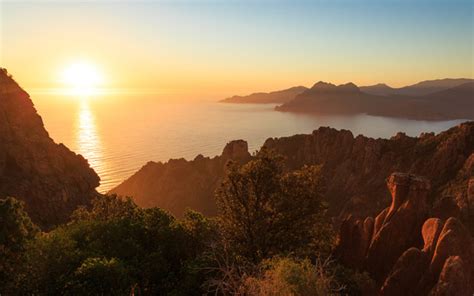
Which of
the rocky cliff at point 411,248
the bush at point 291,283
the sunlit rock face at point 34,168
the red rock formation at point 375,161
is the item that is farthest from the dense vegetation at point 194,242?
the red rock formation at point 375,161

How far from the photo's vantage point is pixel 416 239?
32219 mm

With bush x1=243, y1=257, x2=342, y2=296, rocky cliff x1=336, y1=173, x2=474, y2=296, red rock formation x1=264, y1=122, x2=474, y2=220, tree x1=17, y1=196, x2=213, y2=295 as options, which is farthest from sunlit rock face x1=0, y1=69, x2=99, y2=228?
bush x1=243, y1=257, x2=342, y2=296

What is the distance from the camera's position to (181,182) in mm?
129750

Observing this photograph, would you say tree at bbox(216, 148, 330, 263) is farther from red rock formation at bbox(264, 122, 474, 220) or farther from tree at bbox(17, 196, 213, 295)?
red rock formation at bbox(264, 122, 474, 220)

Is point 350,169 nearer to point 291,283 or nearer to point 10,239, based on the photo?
point 291,283

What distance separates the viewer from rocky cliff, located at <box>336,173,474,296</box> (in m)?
24.9

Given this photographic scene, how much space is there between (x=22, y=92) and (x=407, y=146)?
92.5 metres

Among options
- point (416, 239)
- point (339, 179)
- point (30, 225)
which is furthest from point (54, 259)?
point (339, 179)

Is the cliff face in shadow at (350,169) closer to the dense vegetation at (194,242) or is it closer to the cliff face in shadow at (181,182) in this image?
the cliff face in shadow at (181,182)

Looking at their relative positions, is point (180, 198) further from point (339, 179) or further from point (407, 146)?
point (407, 146)

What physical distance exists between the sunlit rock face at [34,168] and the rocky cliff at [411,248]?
4726 cm

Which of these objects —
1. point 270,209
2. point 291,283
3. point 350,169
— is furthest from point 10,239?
point 350,169

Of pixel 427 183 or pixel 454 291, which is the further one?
pixel 427 183

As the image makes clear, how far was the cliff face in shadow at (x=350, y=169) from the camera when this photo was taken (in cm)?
8456
